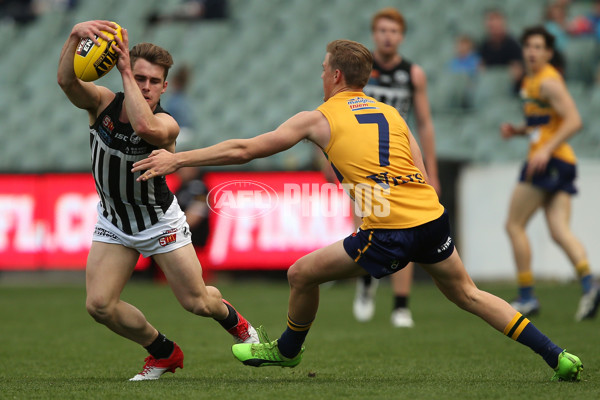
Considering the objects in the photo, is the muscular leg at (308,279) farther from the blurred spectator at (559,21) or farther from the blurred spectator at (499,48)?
the blurred spectator at (559,21)

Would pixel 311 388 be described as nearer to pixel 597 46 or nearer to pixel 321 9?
pixel 597 46

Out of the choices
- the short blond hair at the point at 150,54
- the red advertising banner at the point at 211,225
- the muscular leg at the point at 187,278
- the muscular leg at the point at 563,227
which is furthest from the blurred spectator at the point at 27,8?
the muscular leg at the point at 187,278

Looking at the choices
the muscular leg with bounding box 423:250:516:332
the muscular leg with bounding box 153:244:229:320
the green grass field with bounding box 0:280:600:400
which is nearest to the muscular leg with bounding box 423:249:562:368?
the muscular leg with bounding box 423:250:516:332

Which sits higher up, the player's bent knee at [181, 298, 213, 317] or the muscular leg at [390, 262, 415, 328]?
the player's bent knee at [181, 298, 213, 317]

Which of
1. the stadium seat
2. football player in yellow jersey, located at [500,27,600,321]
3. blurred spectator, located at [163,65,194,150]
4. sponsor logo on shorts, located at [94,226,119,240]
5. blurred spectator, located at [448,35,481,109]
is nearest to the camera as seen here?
sponsor logo on shorts, located at [94,226,119,240]

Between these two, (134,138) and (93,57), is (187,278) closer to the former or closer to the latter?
(134,138)

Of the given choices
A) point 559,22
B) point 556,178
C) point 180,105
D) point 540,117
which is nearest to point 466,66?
point 559,22

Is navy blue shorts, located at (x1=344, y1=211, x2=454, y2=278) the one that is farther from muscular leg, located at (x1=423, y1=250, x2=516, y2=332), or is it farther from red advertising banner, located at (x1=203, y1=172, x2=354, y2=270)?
red advertising banner, located at (x1=203, y1=172, x2=354, y2=270)

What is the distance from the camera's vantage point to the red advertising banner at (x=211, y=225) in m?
12.1

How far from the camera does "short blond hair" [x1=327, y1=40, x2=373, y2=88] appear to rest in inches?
190

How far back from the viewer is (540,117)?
27.7 ft

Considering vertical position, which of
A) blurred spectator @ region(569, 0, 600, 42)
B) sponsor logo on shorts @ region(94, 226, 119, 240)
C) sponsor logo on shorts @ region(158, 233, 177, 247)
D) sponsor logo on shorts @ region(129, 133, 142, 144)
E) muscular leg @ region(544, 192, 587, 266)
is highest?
blurred spectator @ region(569, 0, 600, 42)

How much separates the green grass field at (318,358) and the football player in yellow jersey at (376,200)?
42 cm

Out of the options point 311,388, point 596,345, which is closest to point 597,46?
point 596,345
